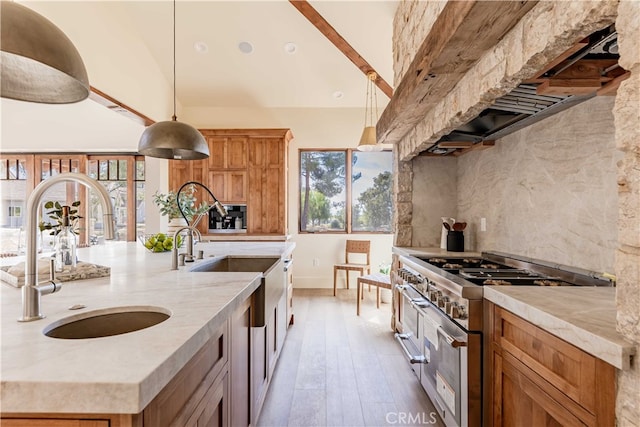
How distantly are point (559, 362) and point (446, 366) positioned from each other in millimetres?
815

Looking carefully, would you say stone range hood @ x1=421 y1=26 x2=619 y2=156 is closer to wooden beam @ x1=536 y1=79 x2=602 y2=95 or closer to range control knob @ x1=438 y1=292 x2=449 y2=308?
wooden beam @ x1=536 y1=79 x2=602 y2=95

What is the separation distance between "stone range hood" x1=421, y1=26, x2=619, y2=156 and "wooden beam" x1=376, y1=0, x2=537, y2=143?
0.86 ft

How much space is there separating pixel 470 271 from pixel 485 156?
1238 mm

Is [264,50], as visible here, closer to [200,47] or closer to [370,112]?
[200,47]

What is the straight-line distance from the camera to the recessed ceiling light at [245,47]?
465 centimetres

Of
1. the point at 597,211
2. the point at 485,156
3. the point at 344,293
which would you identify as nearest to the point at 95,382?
the point at 597,211

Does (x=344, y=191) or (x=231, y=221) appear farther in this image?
(x=344, y=191)

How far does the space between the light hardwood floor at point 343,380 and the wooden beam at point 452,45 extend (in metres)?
1.99

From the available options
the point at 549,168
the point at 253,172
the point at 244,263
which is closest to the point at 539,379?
the point at 549,168

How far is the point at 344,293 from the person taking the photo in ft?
17.0

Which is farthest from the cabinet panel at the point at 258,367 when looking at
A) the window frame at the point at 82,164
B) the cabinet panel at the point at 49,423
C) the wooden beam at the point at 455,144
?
the window frame at the point at 82,164

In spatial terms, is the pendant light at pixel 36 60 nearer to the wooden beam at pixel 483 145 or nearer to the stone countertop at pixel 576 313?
the stone countertop at pixel 576 313

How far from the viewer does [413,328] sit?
2404 mm

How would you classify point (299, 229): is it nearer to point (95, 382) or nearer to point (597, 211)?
point (597, 211)
